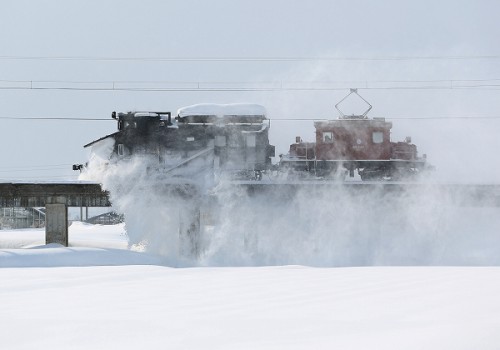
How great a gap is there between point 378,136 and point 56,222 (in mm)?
16050

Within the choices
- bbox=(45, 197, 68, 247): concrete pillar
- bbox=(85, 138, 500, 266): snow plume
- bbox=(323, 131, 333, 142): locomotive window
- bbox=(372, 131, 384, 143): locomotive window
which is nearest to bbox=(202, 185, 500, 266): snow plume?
bbox=(85, 138, 500, 266): snow plume

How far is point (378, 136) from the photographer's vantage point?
29188mm

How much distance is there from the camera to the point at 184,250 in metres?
25.4

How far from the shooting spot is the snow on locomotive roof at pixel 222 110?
96.3 ft

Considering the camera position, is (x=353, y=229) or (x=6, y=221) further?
(x=6, y=221)

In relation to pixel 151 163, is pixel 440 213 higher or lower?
lower

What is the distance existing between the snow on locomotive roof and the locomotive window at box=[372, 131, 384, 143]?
5654 mm
